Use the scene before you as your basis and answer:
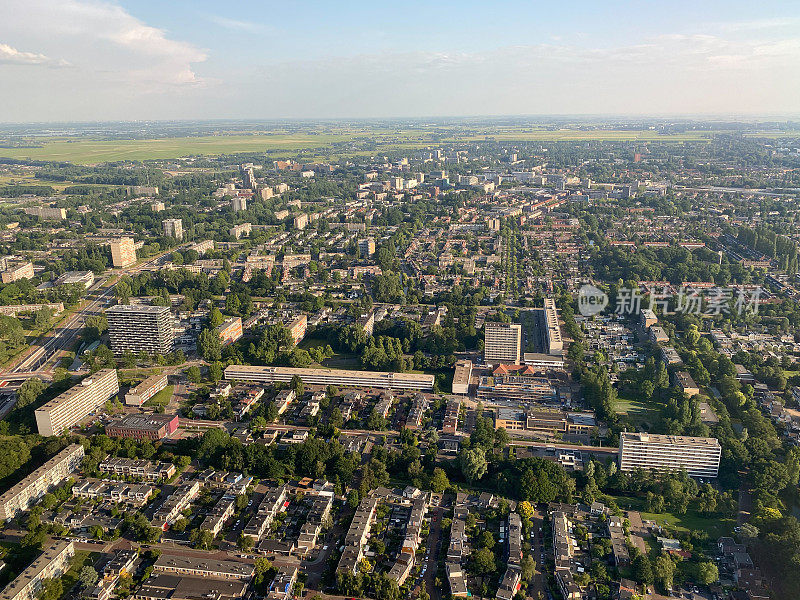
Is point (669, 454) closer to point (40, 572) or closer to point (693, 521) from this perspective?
point (693, 521)

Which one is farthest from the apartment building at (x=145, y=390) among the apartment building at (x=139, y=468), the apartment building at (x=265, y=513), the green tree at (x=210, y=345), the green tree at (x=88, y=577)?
the green tree at (x=88, y=577)

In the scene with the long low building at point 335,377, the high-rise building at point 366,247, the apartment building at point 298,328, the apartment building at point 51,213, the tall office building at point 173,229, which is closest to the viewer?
the long low building at point 335,377

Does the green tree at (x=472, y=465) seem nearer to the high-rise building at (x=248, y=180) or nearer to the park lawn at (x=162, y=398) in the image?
the park lawn at (x=162, y=398)

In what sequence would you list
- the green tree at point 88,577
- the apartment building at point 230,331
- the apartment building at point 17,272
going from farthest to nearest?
the apartment building at point 17,272
the apartment building at point 230,331
the green tree at point 88,577

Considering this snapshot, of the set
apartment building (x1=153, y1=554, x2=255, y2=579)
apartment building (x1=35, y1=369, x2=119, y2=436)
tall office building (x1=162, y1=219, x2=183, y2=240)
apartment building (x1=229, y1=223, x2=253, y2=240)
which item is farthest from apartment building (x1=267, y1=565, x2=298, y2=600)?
tall office building (x1=162, y1=219, x2=183, y2=240)

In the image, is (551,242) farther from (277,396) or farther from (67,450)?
(67,450)

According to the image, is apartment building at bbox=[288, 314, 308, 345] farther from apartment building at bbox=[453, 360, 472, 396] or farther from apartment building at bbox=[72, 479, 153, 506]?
apartment building at bbox=[72, 479, 153, 506]
